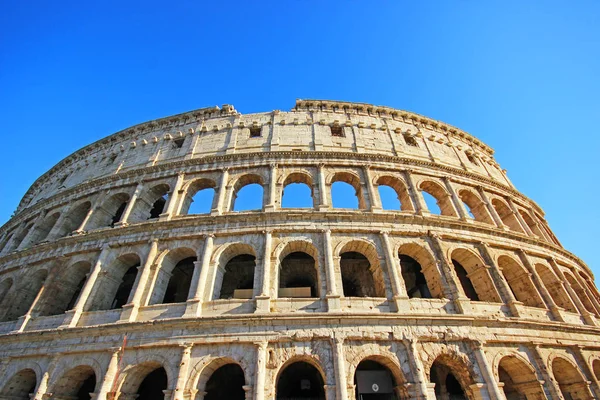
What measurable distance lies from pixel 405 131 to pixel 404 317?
1143 centimetres

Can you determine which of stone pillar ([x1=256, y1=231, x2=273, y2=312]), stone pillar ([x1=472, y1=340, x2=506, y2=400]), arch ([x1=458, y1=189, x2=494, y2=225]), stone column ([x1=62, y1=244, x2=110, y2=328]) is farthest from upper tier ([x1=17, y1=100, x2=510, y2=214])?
stone pillar ([x1=472, y1=340, x2=506, y2=400])

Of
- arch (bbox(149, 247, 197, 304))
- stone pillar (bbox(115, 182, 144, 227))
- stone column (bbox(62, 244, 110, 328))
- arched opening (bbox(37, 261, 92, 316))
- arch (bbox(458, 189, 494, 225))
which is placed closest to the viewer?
stone column (bbox(62, 244, 110, 328))

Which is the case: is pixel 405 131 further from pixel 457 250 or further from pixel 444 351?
pixel 444 351

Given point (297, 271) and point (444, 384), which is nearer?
point (444, 384)

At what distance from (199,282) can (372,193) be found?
318 inches

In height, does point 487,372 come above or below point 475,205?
below

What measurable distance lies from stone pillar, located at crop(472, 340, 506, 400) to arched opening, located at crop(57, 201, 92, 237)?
731 inches

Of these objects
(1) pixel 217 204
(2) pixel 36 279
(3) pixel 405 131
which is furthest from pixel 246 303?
(3) pixel 405 131

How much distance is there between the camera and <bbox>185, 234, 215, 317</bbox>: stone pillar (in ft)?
33.5

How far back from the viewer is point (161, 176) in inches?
603

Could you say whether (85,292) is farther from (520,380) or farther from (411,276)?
(520,380)

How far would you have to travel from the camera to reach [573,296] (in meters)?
13.7

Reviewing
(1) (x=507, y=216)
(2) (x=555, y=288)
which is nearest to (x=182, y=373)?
(2) (x=555, y=288)

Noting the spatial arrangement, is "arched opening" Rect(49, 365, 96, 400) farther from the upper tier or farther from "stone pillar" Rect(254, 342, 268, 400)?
the upper tier
